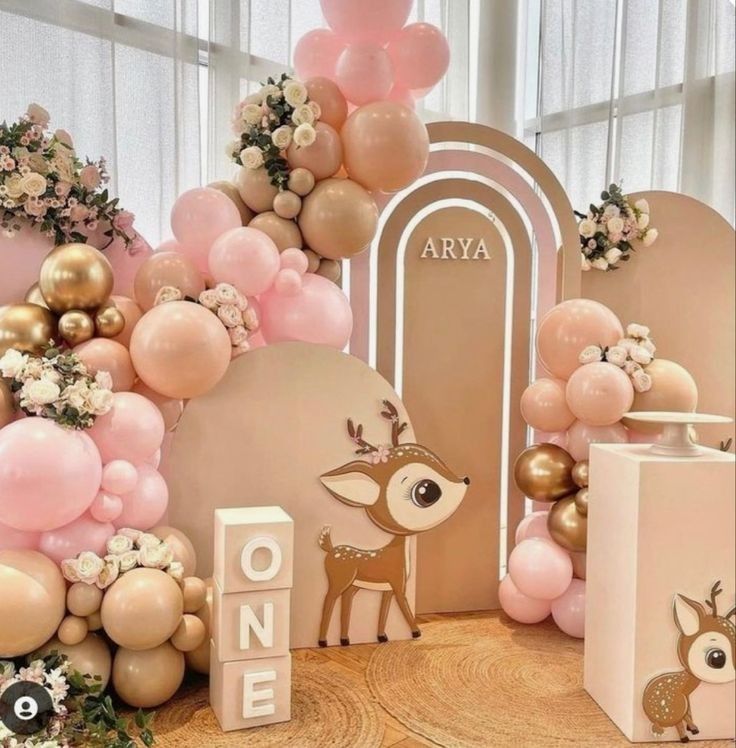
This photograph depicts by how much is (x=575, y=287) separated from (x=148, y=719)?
1935mm

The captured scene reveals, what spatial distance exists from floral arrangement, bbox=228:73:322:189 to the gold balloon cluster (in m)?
1.21

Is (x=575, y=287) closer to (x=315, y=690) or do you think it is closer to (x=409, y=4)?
(x=409, y=4)

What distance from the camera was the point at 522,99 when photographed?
11.6 ft

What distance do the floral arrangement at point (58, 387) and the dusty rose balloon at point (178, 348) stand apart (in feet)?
0.44

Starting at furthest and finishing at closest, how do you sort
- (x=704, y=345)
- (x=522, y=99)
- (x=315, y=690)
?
(x=522, y=99), (x=704, y=345), (x=315, y=690)

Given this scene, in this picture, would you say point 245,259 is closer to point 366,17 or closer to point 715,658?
point 366,17

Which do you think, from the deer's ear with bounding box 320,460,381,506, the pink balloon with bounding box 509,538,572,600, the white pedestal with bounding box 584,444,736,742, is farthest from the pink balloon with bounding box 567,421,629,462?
the deer's ear with bounding box 320,460,381,506

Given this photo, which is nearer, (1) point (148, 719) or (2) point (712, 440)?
(1) point (148, 719)

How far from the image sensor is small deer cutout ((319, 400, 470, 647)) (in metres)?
2.30

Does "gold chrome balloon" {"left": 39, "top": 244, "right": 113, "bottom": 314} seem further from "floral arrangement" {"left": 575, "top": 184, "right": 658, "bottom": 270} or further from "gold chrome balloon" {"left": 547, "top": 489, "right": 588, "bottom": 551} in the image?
"floral arrangement" {"left": 575, "top": 184, "right": 658, "bottom": 270}

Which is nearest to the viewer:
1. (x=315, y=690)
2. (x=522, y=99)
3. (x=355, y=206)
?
(x=315, y=690)

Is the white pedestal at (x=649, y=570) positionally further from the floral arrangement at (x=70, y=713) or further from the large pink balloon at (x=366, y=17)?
the large pink balloon at (x=366, y=17)

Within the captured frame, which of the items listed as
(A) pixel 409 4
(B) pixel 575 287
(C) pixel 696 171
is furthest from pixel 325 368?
(C) pixel 696 171

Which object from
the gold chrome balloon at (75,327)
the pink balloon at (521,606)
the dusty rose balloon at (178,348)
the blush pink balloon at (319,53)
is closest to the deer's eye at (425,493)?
the pink balloon at (521,606)
